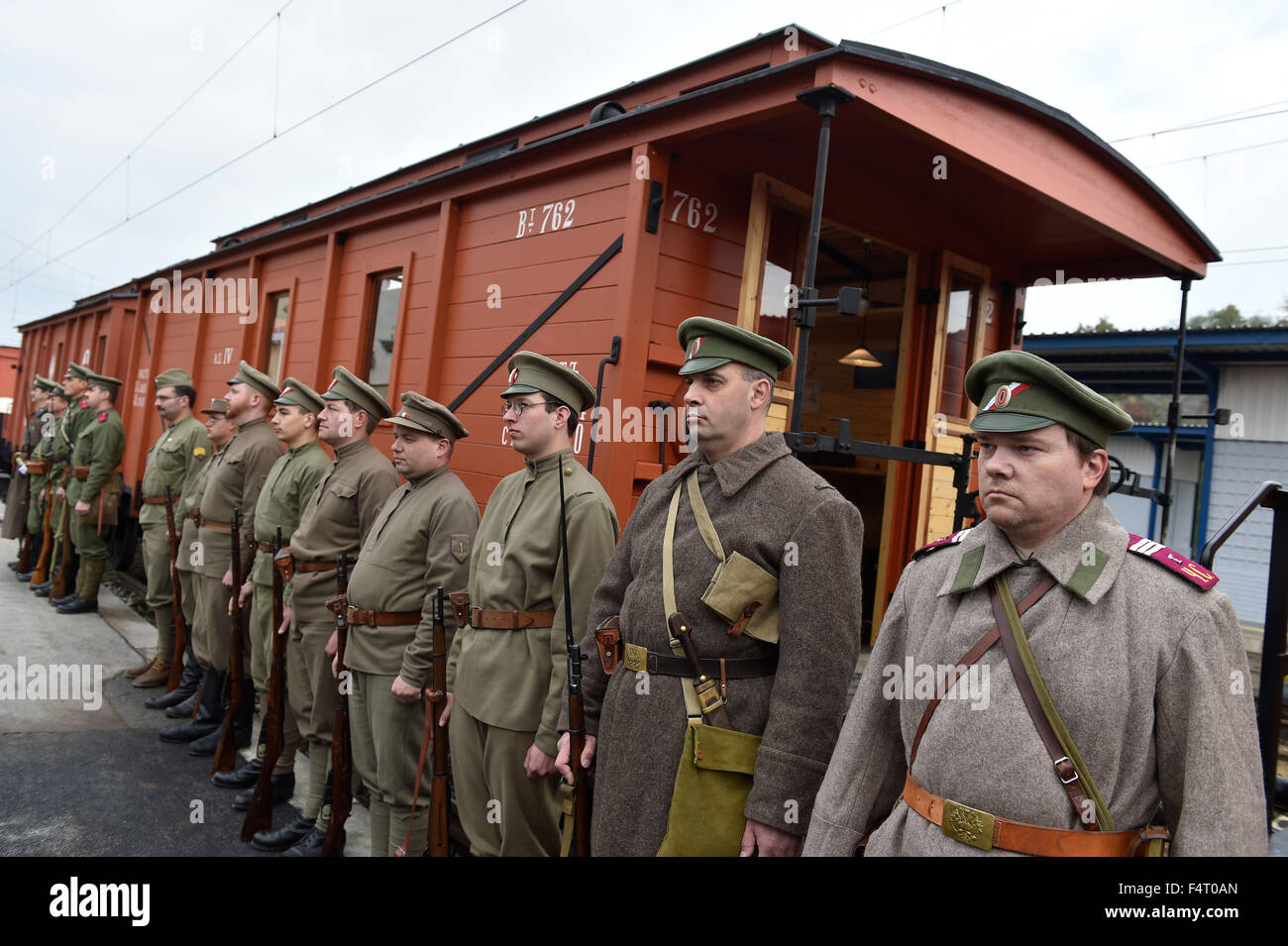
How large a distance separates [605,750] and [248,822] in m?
2.50

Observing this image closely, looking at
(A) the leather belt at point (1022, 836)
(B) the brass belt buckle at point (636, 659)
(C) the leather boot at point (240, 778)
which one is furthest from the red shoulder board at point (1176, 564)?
(C) the leather boot at point (240, 778)

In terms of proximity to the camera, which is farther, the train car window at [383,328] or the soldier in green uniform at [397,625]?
the train car window at [383,328]

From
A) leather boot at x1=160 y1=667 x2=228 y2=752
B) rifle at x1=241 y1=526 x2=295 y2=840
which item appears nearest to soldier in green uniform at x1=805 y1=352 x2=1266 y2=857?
rifle at x1=241 y1=526 x2=295 y2=840

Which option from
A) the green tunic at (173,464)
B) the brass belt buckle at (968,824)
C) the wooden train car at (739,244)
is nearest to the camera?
the brass belt buckle at (968,824)

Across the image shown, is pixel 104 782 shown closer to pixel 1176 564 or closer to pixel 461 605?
pixel 461 605

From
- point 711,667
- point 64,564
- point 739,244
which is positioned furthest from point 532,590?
point 64,564

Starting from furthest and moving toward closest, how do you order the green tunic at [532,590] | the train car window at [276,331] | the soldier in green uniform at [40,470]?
the soldier in green uniform at [40,470], the train car window at [276,331], the green tunic at [532,590]

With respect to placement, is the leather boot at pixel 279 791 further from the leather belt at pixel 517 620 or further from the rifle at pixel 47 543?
the rifle at pixel 47 543

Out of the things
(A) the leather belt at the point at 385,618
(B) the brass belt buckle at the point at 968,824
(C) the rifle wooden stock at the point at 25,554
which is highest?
(B) the brass belt buckle at the point at 968,824

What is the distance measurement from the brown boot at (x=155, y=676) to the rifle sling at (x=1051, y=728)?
628cm

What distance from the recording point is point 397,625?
11.6ft

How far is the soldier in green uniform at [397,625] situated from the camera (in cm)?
347

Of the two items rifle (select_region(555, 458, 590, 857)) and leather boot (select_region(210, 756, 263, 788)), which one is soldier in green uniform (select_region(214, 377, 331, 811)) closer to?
leather boot (select_region(210, 756, 263, 788))

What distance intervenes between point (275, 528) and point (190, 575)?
5.48 feet
